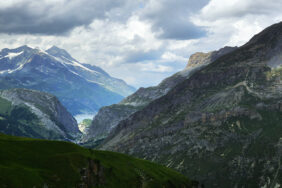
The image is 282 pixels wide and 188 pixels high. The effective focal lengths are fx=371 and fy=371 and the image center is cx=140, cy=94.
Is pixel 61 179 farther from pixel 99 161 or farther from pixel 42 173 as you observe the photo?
pixel 99 161

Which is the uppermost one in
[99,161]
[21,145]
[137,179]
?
[21,145]

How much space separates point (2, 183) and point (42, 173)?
23.9 metres

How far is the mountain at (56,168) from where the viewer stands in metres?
141

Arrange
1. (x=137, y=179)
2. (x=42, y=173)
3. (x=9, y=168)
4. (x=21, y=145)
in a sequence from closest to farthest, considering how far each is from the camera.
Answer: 1. (x=9, y=168)
2. (x=42, y=173)
3. (x=21, y=145)
4. (x=137, y=179)

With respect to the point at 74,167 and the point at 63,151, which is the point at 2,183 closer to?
the point at 74,167

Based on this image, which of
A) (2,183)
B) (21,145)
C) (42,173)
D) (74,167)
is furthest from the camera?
(21,145)

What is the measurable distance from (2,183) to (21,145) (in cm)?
5051

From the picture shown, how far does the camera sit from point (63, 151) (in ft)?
606

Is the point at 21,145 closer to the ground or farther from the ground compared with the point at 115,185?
farther from the ground

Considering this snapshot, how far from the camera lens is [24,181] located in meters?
136

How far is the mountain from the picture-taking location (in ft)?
464

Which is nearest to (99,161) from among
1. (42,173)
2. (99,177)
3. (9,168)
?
(99,177)

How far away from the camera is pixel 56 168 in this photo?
6319 inches

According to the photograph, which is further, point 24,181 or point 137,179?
point 137,179
